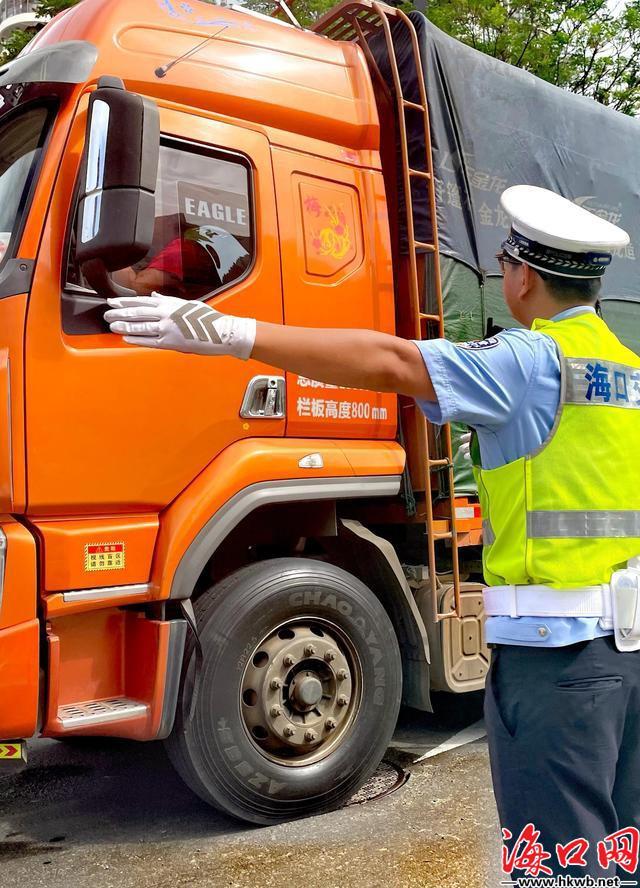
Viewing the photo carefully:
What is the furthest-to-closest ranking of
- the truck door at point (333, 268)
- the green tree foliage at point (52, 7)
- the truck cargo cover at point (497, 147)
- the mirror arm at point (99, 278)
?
the green tree foliage at point (52, 7) → the truck cargo cover at point (497, 147) → the truck door at point (333, 268) → the mirror arm at point (99, 278)

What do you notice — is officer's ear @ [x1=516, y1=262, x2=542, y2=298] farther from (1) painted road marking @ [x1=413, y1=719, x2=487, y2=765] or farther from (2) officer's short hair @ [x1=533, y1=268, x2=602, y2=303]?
(1) painted road marking @ [x1=413, y1=719, x2=487, y2=765]

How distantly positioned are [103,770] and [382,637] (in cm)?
158

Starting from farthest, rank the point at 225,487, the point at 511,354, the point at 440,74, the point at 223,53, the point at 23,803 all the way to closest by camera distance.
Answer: the point at 440,74
the point at 23,803
the point at 223,53
the point at 225,487
the point at 511,354

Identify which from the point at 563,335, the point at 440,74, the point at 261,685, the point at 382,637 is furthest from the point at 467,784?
the point at 440,74

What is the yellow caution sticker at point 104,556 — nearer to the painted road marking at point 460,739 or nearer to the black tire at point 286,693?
the black tire at point 286,693

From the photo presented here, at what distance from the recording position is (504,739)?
185cm

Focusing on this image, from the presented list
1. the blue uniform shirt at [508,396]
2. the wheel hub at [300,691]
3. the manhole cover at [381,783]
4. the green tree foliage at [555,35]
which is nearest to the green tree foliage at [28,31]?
the green tree foliage at [555,35]

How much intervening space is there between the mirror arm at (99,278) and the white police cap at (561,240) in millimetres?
1448

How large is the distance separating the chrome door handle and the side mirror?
783 millimetres

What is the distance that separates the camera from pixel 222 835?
11.5 ft

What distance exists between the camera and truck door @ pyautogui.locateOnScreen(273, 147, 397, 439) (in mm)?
3713

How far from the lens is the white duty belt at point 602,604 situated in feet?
6.03

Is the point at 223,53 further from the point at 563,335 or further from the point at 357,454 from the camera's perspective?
the point at 563,335

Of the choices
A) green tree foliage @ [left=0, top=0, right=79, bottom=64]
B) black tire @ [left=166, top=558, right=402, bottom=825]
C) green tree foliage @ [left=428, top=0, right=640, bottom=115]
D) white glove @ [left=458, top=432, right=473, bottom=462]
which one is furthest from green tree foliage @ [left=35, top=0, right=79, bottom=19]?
black tire @ [left=166, top=558, right=402, bottom=825]
